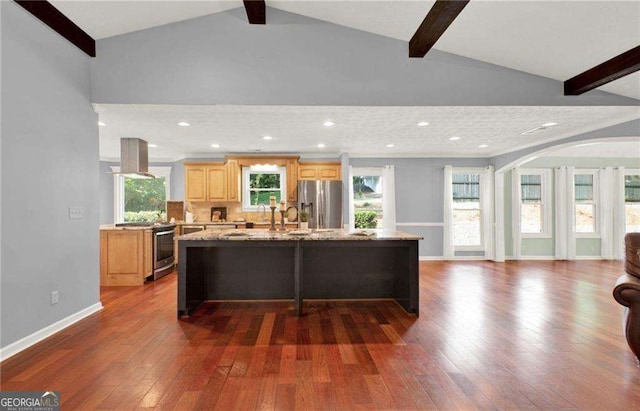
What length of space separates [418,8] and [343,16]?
782 mm

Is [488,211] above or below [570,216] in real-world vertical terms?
above

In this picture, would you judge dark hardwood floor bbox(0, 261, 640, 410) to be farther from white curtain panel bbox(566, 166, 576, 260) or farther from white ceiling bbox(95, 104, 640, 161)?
white curtain panel bbox(566, 166, 576, 260)

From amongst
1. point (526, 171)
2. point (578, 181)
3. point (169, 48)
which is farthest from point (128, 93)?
point (578, 181)

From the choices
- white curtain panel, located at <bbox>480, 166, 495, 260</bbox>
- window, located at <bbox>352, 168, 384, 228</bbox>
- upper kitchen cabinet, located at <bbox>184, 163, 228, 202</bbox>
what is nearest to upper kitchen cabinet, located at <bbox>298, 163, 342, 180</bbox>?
window, located at <bbox>352, 168, 384, 228</bbox>

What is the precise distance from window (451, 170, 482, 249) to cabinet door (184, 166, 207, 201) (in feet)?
18.3

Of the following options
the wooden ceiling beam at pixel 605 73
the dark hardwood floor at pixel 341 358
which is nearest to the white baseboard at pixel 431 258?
the dark hardwood floor at pixel 341 358

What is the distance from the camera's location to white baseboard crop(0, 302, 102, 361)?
2.47 m

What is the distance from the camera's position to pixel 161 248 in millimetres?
5391

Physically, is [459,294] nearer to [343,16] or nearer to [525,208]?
[343,16]

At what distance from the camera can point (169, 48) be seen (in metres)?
3.50

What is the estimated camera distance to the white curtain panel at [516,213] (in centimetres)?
724

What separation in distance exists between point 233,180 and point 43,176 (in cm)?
391

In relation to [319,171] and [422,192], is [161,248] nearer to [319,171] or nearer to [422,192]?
[319,171]

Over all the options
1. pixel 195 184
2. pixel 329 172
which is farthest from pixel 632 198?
pixel 195 184
